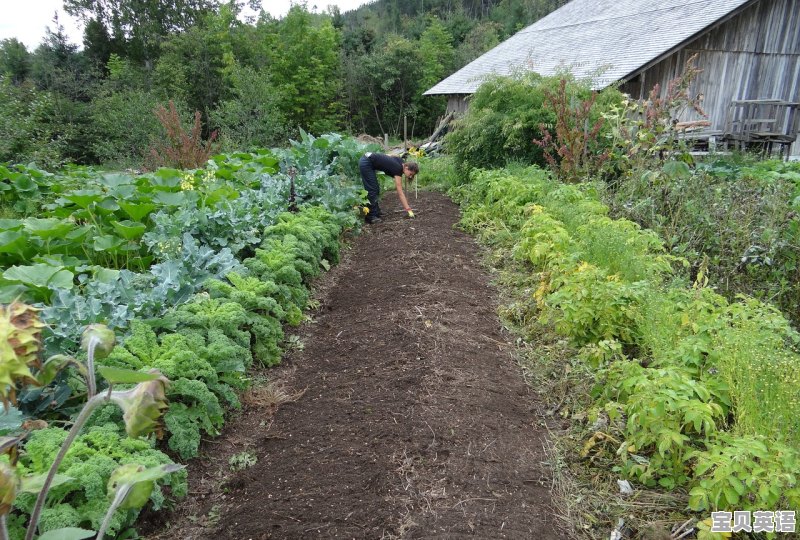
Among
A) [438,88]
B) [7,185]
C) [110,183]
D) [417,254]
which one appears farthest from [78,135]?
[417,254]

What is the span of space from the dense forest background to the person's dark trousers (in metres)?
7.95

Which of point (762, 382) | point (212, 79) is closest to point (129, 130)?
point (212, 79)

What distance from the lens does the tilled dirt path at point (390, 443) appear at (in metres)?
2.54

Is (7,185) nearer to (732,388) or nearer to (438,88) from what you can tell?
(732,388)

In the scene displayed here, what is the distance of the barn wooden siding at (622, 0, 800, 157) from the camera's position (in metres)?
12.9

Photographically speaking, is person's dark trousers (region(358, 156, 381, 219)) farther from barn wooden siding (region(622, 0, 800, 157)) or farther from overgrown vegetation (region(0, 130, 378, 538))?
barn wooden siding (region(622, 0, 800, 157))

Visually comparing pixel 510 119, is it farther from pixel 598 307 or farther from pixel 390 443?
pixel 390 443

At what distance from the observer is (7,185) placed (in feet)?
21.3

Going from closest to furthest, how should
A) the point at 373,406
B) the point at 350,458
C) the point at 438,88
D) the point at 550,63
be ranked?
the point at 350,458
the point at 373,406
the point at 550,63
the point at 438,88

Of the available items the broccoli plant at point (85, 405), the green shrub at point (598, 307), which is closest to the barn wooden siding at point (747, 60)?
the green shrub at point (598, 307)

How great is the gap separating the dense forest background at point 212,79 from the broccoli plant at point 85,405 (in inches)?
514

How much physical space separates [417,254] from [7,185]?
521 cm

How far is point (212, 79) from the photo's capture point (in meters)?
23.5
